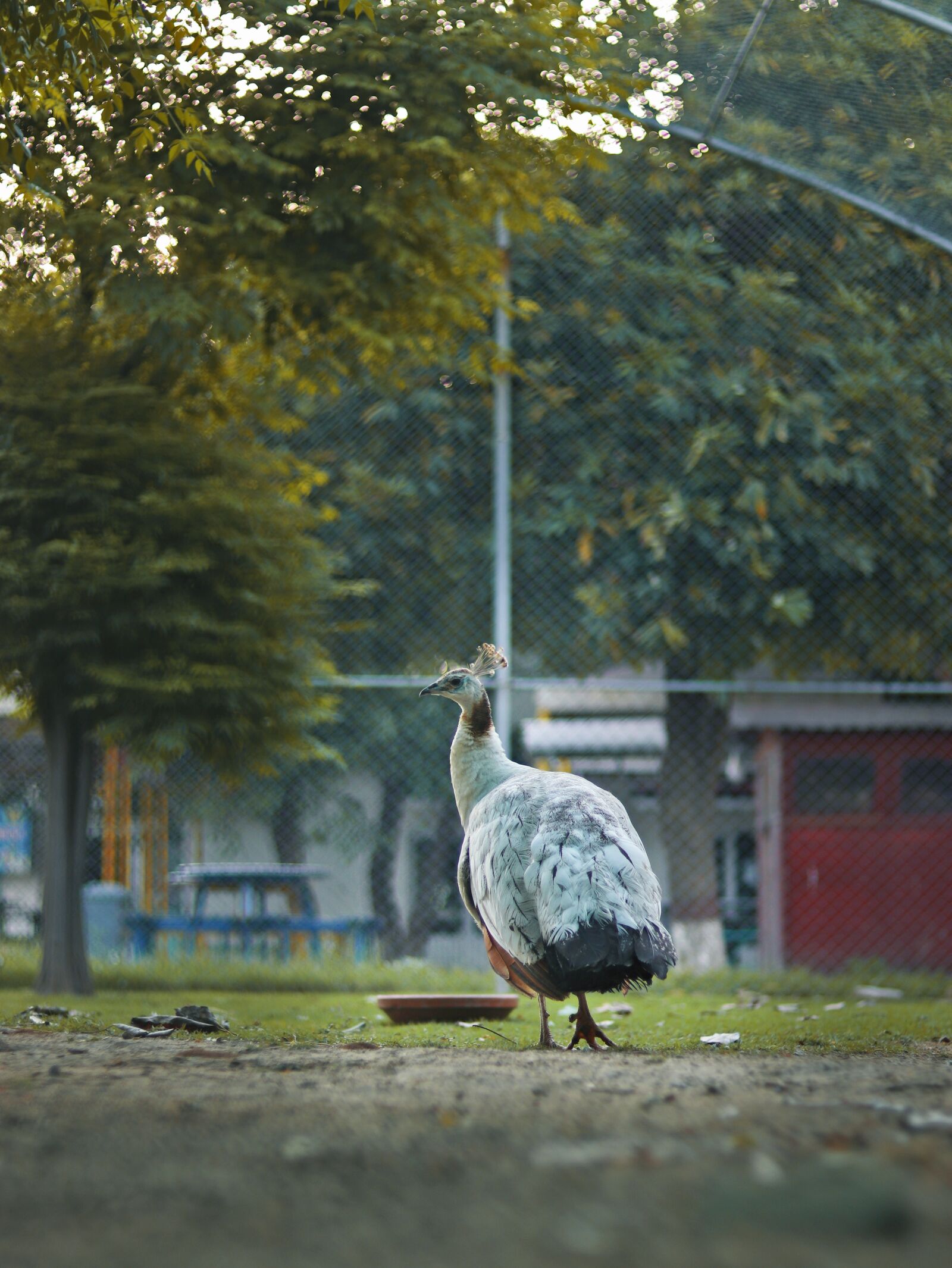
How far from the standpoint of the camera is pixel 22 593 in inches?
301

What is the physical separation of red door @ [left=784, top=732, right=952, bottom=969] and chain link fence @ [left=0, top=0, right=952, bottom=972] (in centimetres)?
2

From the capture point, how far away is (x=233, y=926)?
10.5 meters

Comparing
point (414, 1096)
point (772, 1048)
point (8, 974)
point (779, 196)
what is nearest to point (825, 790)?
point (779, 196)

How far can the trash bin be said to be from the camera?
10516mm

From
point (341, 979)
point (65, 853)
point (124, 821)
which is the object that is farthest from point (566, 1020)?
point (124, 821)

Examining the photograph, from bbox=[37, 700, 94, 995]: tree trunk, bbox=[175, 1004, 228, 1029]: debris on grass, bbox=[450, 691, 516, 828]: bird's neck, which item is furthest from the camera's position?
bbox=[37, 700, 94, 995]: tree trunk

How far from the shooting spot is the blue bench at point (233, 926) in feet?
34.3

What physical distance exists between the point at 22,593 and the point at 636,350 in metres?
5.35

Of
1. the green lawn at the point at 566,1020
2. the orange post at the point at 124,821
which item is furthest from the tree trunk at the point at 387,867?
the green lawn at the point at 566,1020

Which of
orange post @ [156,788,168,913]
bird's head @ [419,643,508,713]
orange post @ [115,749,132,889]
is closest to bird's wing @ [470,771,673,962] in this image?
bird's head @ [419,643,508,713]

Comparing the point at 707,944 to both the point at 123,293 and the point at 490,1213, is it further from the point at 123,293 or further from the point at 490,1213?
the point at 490,1213

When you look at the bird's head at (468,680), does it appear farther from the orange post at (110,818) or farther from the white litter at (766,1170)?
the orange post at (110,818)

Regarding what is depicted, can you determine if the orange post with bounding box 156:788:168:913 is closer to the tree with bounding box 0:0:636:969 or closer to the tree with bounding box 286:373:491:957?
the tree with bounding box 286:373:491:957

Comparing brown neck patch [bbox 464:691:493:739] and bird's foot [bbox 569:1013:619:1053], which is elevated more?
brown neck patch [bbox 464:691:493:739]
